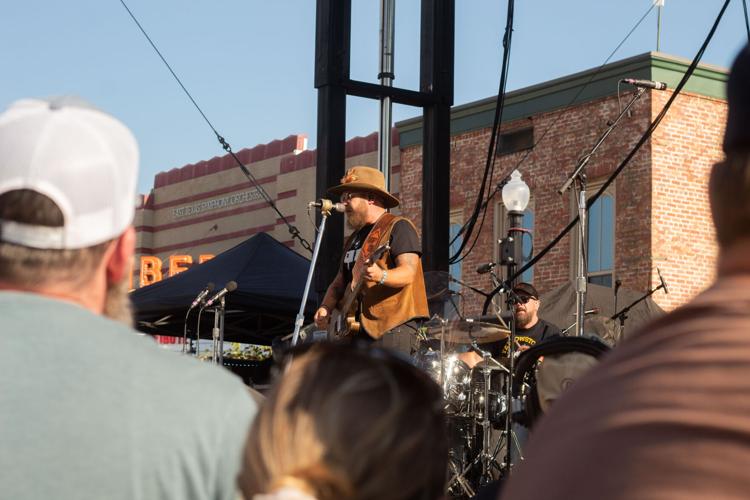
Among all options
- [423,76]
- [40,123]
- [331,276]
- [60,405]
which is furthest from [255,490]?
[423,76]

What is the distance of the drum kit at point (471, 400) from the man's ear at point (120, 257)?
6.34 metres

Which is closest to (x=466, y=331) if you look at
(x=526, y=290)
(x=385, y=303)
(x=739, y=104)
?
(x=385, y=303)

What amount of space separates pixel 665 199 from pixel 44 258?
60.5ft

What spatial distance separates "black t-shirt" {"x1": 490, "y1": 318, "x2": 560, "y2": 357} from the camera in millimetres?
9172

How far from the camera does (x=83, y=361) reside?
1.79 meters

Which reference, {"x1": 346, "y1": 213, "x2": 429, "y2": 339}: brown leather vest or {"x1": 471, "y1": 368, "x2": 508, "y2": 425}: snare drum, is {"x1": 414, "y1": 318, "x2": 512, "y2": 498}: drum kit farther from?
{"x1": 346, "y1": 213, "x2": 429, "y2": 339}: brown leather vest

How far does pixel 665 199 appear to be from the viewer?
19547 mm

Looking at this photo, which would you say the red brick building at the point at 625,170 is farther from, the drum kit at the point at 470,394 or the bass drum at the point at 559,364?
the bass drum at the point at 559,364

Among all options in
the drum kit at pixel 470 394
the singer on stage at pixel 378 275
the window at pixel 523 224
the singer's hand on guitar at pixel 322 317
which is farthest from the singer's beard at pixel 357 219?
the window at pixel 523 224

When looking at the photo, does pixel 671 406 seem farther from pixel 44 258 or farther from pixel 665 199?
pixel 665 199

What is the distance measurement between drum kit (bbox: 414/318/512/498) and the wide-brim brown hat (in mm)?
1163

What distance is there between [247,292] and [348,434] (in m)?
12.8

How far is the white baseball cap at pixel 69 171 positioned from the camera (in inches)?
74.8

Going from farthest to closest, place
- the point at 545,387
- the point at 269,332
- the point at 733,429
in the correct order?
the point at 269,332 < the point at 545,387 < the point at 733,429
